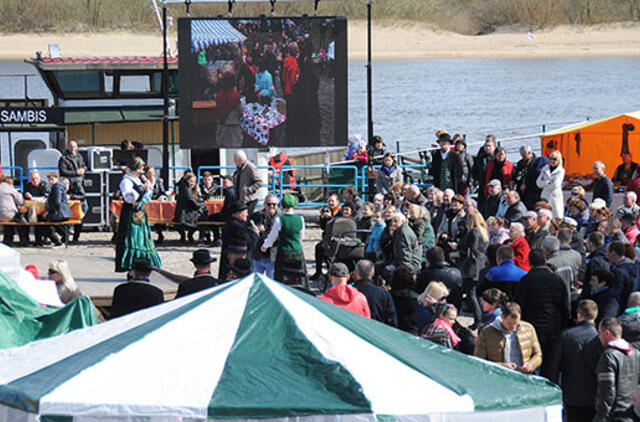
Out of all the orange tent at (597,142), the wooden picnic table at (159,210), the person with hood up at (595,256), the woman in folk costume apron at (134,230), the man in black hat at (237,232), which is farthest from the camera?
the orange tent at (597,142)

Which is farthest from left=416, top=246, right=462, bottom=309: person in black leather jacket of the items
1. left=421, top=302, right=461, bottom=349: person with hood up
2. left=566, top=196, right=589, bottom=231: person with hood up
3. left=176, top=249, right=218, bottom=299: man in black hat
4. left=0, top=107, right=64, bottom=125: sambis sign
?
left=0, top=107, right=64, bottom=125: sambis sign

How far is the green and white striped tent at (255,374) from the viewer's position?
221 inches

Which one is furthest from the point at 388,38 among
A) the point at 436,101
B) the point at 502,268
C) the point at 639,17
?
the point at 502,268

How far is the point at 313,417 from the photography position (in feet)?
18.4

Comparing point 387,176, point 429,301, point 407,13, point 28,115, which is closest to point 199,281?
point 429,301

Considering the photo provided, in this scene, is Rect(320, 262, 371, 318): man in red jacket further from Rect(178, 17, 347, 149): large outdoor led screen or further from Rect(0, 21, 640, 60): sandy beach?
Rect(0, 21, 640, 60): sandy beach

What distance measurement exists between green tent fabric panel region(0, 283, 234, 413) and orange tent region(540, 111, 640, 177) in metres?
14.7

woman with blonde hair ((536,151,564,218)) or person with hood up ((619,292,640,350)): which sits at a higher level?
woman with blonde hair ((536,151,564,218))

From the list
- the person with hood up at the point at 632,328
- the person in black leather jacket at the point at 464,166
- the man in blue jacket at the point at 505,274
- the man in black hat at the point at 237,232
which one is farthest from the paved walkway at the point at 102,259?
the person with hood up at the point at 632,328

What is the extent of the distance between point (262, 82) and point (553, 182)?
6244 mm

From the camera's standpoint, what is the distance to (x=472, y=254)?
12.4 m

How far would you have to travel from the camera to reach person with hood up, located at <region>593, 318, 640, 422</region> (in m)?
7.99

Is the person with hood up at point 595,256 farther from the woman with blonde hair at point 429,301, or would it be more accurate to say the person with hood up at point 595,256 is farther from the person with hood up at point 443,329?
the person with hood up at point 443,329

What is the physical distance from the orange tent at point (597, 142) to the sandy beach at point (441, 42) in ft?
241
